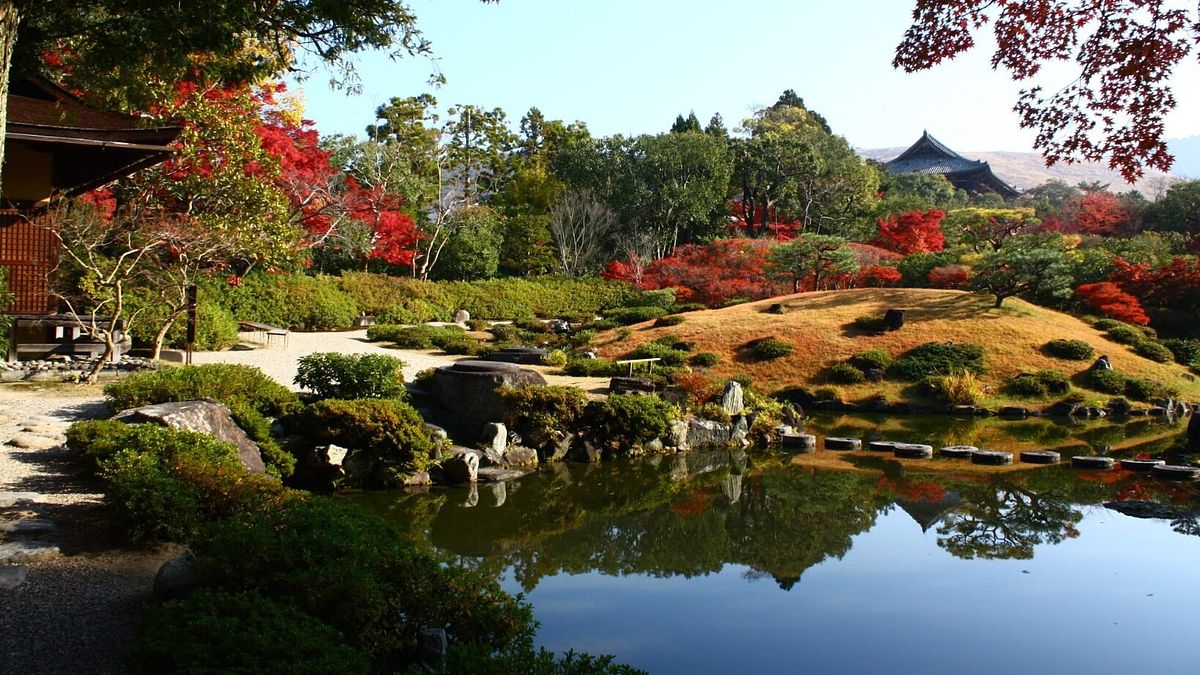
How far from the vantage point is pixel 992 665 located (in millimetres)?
5910

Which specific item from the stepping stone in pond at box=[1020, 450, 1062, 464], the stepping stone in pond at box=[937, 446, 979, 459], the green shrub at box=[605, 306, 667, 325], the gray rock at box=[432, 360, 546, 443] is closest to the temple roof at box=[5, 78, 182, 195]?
the gray rock at box=[432, 360, 546, 443]

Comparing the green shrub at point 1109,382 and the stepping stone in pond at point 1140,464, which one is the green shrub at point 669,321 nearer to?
the green shrub at point 1109,382

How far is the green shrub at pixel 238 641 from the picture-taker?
379 cm

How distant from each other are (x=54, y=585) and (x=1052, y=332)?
23191 millimetres

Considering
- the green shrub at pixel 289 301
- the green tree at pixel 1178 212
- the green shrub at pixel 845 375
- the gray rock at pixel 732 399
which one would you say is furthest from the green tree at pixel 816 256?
the green tree at pixel 1178 212

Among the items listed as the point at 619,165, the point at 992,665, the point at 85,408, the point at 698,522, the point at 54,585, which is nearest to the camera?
the point at 54,585

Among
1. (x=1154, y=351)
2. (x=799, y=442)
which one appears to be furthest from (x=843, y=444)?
(x=1154, y=351)

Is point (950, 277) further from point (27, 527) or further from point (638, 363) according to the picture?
point (27, 527)

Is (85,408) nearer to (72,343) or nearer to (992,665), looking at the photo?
(72,343)

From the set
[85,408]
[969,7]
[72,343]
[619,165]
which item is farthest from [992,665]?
[619,165]

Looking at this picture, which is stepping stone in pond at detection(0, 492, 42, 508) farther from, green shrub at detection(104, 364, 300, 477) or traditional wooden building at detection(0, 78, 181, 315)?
traditional wooden building at detection(0, 78, 181, 315)

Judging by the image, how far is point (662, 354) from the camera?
858 inches

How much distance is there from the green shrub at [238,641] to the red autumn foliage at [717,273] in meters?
26.8

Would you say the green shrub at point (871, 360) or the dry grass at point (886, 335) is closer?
the dry grass at point (886, 335)
